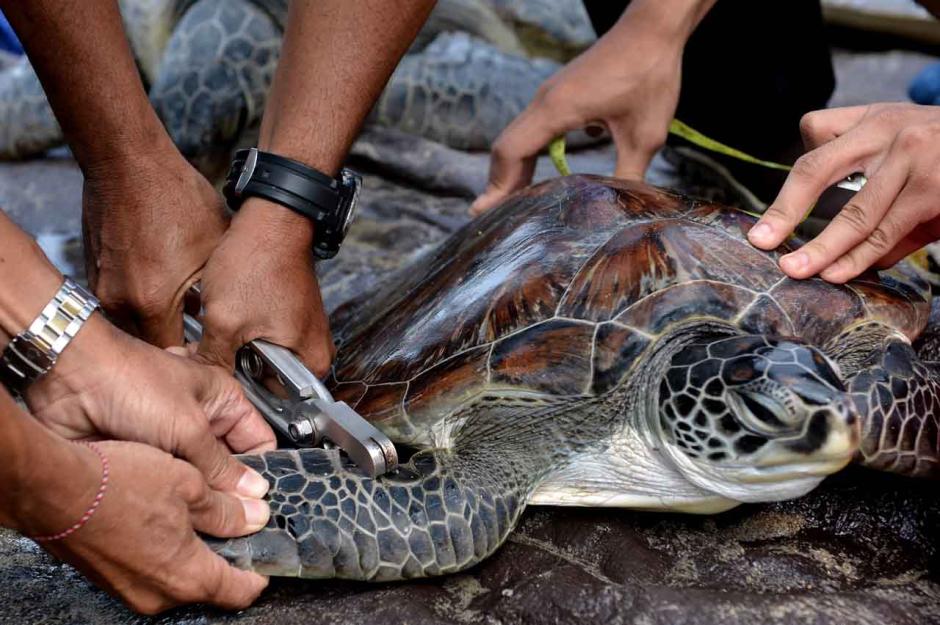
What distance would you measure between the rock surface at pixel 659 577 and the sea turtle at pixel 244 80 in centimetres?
249

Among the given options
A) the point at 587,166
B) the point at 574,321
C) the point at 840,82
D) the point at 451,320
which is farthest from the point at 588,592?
the point at 840,82

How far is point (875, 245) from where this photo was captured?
152cm

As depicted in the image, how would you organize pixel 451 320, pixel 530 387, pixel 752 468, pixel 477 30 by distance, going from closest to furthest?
1. pixel 752 468
2. pixel 530 387
3. pixel 451 320
4. pixel 477 30

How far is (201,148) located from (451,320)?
234 cm

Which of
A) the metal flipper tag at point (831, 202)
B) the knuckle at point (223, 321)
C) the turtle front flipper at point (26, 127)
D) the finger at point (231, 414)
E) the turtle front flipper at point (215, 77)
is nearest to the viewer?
the finger at point (231, 414)

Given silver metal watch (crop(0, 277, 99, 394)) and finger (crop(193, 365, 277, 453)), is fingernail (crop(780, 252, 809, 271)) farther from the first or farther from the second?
silver metal watch (crop(0, 277, 99, 394))

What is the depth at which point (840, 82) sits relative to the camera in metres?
4.92

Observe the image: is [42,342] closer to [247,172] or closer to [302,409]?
[302,409]

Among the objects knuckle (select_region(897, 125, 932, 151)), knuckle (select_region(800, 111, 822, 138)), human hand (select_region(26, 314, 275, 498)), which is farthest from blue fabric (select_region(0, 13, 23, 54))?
knuckle (select_region(897, 125, 932, 151))

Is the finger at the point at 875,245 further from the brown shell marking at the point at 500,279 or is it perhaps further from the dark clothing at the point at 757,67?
the dark clothing at the point at 757,67

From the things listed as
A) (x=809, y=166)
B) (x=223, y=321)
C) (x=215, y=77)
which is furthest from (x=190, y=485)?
(x=215, y=77)

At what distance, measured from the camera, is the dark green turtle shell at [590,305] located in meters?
1.43

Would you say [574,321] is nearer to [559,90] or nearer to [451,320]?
[451,320]

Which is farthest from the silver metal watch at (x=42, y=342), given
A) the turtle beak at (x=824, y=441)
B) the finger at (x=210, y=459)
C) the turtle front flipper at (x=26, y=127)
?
the turtle front flipper at (x=26, y=127)
